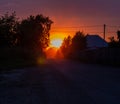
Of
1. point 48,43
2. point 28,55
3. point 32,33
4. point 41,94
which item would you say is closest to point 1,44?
point 28,55

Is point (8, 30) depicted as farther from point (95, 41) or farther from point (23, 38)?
point (95, 41)

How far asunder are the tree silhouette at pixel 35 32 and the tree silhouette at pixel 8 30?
11387 millimetres

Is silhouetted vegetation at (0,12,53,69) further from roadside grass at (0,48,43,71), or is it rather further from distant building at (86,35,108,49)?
distant building at (86,35,108,49)

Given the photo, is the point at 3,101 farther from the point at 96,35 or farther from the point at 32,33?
the point at 96,35

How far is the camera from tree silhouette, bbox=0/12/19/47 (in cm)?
6446

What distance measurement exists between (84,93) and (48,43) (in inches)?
3540

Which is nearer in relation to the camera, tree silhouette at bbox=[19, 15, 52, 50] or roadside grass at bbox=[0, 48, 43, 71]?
roadside grass at bbox=[0, 48, 43, 71]

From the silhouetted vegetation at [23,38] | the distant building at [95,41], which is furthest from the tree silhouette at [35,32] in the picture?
the distant building at [95,41]

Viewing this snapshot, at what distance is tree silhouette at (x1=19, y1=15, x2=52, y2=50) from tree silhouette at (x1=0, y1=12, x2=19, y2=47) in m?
11.4

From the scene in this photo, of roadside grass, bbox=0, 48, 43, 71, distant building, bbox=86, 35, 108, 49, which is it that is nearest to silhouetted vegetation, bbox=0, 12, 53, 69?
roadside grass, bbox=0, 48, 43, 71

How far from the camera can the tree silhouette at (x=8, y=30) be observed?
64.5 meters

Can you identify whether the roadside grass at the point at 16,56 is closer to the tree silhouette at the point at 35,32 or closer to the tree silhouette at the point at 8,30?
the tree silhouette at the point at 8,30

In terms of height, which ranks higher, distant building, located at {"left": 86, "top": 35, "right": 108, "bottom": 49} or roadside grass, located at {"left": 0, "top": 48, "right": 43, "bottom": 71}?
distant building, located at {"left": 86, "top": 35, "right": 108, "bottom": 49}

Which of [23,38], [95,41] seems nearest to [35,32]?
[23,38]
